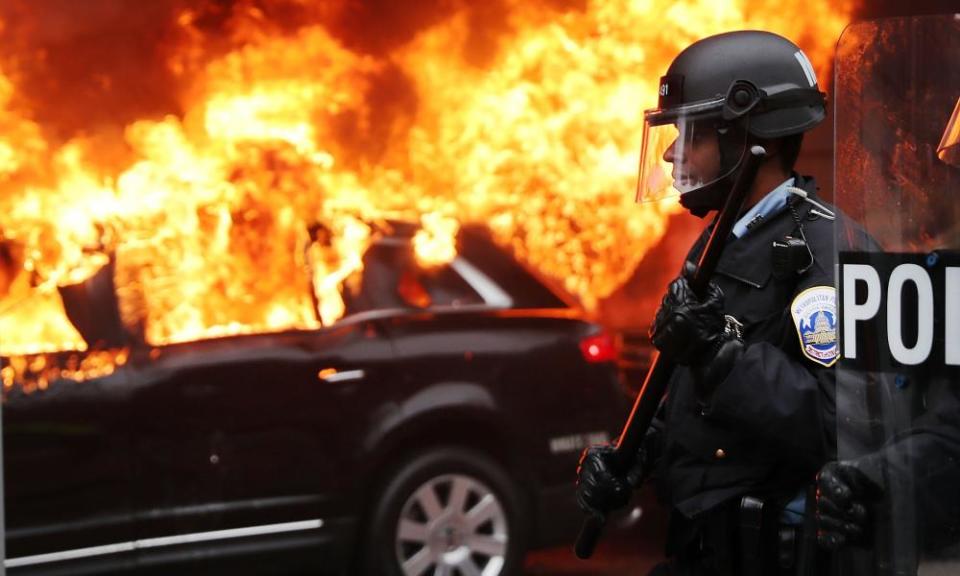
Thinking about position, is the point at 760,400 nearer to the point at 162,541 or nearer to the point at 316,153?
the point at 162,541

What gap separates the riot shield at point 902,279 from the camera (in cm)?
179

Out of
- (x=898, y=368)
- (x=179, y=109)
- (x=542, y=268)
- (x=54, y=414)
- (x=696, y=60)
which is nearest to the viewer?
(x=898, y=368)

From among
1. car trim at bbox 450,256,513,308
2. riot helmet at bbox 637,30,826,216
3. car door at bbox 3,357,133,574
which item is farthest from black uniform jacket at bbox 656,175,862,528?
car door at bbox 3,357,133,574

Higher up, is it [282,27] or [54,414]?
[282,27]

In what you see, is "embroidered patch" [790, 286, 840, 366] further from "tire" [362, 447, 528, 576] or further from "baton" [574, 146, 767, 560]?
"tire" [362, 447, 528, 576]

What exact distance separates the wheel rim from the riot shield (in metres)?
3.18

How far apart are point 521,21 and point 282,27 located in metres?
1.05

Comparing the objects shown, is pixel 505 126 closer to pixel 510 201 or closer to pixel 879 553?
pixel 510 201

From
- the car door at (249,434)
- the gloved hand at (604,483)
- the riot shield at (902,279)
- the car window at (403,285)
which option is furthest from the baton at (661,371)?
the car window at (403,285)

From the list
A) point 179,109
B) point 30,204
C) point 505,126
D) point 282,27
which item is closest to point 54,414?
point 30,204

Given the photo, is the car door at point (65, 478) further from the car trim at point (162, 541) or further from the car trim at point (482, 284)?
the car trim at point (482, 284)

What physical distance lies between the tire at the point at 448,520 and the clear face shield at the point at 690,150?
95.2 inches

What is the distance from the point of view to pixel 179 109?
16.6 ft

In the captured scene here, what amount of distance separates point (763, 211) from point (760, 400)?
460 mm
